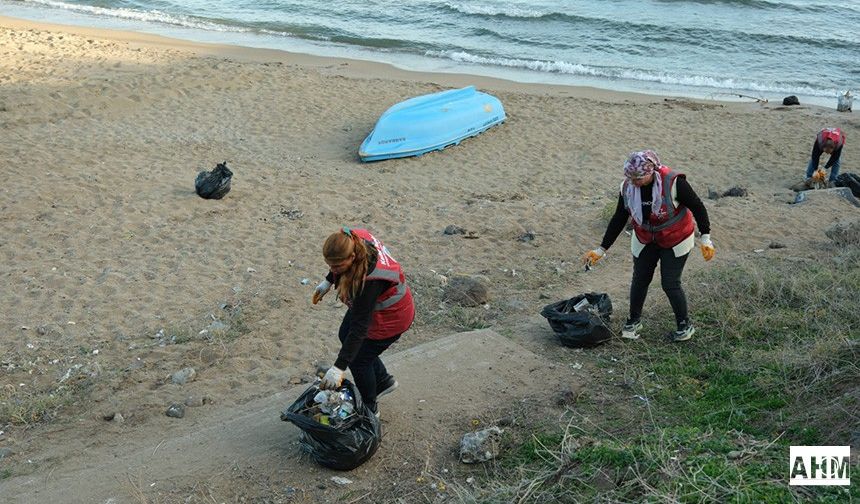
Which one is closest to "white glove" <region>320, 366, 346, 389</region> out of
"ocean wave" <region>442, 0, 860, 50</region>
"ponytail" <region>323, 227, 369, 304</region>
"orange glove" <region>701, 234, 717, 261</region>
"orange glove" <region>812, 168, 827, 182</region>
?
"ponytail" <region>323, 227, 369, 304</region>

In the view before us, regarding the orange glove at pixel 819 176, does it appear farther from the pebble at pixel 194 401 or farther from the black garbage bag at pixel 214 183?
the pebble at pixel 194 401

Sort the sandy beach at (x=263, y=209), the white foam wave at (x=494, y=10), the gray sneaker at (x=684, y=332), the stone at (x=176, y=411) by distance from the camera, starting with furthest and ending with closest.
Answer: the white foam wave at (x=494, y=10) → the sandy beach at (x=263, y=209) → the gray sneaker at (x=684, y=332) → the stone at (x=176, y=411)

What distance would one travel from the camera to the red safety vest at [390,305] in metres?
4.70

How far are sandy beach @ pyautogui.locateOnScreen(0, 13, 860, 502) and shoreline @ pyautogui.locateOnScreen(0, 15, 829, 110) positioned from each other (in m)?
Result: 0.21

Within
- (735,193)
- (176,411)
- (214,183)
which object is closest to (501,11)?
(735,193)

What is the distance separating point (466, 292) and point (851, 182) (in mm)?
5899

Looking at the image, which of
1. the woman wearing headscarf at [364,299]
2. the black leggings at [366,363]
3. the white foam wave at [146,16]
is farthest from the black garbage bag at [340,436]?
the white foam wave at [146,16]

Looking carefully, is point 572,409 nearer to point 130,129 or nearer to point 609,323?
point 609,323

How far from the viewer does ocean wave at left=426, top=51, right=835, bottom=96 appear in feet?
59.2

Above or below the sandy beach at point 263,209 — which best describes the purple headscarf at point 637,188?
above

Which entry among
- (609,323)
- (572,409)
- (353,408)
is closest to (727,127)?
(609,323)

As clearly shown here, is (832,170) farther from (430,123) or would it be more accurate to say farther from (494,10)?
(494,10)

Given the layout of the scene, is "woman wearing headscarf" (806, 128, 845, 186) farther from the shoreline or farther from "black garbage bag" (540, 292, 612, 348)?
"black garbage bag" (540, 292, 612, 348)

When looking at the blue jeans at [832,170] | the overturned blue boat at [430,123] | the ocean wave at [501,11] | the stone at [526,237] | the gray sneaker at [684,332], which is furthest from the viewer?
the ocean wave at [501,11]
